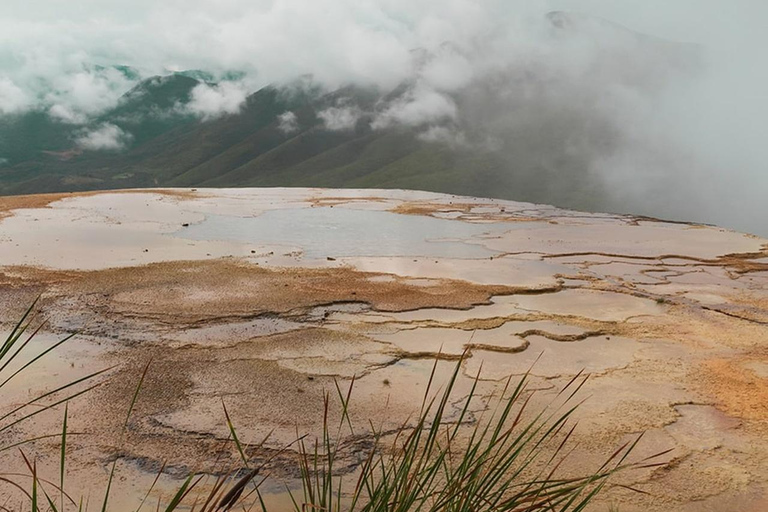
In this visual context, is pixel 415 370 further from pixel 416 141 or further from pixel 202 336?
pixel 416 141

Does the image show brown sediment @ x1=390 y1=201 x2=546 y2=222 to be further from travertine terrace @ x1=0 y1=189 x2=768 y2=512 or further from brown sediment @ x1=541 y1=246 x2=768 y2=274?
brown sediment @ x1=541 y1=246 x2=768 y2=274

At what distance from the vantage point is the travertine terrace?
5754 mm

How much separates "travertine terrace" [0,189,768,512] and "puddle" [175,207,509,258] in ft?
0.57

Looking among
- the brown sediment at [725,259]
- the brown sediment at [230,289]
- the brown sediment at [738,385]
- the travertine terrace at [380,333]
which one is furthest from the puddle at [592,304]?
the brown sediment at [725,259]

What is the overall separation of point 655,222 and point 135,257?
2116cm

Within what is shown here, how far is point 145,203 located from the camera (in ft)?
85.2

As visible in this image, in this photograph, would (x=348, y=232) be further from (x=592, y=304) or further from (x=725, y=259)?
(x=725, y=259)

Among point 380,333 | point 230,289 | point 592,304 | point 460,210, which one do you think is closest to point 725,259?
point 592,304

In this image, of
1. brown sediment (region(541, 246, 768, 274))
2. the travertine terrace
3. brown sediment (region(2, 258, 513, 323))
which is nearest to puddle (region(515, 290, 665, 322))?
the travertine terrace

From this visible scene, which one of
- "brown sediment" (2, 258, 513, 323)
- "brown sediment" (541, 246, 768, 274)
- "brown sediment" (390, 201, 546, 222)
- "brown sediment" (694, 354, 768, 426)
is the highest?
"brown sediment" (390, 201, 546, 222)

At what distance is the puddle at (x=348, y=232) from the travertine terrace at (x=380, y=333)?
0.57ft

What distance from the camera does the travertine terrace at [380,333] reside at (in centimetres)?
575

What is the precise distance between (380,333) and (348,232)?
1051 cm

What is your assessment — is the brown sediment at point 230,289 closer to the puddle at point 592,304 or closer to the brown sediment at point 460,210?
the puddle at point 592,304
